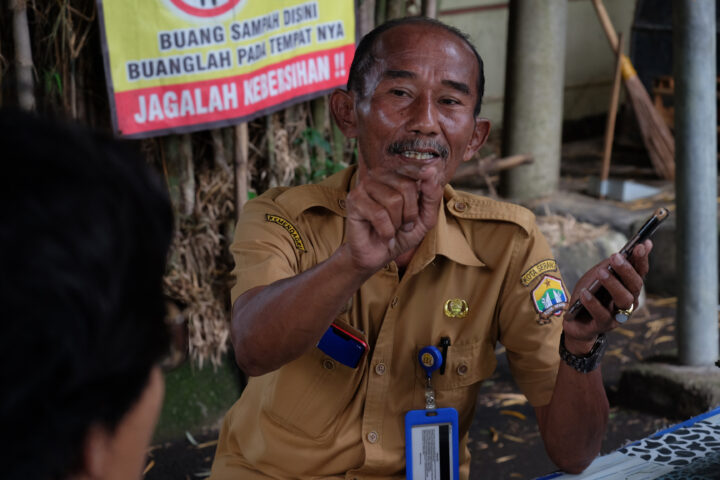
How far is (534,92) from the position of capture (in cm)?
528

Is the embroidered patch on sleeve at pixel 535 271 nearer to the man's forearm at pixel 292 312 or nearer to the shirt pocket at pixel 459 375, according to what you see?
the shirt pocket at pixel 459 375

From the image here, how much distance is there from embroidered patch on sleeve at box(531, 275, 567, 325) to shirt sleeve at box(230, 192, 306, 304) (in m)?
0.56

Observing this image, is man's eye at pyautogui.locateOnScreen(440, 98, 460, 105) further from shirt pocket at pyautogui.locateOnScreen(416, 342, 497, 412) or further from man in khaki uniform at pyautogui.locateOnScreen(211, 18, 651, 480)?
shirt pocket at pyautogui.locateOnScreen(416, 342, 497, 412)

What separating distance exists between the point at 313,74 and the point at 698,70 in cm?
156

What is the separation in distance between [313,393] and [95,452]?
107cm

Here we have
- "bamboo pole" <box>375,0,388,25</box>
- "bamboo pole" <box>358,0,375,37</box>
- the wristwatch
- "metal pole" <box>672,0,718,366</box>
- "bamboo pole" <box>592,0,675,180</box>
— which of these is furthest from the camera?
"bamboo pole" <box>592,0,675,180</box>

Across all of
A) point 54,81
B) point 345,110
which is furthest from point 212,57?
point 345,110

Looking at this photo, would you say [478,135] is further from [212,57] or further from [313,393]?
[212,57]

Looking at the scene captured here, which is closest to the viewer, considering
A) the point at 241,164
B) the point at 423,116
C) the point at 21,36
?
the point at 423,116

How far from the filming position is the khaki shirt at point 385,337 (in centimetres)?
189

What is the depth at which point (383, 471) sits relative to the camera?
1886mm

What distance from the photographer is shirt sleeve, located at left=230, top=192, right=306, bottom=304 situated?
1.85 meters

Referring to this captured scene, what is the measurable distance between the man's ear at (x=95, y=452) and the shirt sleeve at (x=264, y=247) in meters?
0.94

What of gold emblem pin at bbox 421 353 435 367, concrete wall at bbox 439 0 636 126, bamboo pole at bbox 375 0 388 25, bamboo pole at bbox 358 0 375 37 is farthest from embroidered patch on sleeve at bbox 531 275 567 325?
concrete wall at bbox 439 0 636 126
